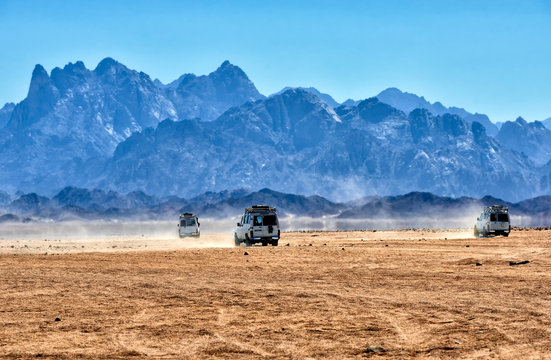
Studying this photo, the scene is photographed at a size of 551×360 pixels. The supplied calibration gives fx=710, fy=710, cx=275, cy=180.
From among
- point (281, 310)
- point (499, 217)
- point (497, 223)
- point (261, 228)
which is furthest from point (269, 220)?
point (281, 310)

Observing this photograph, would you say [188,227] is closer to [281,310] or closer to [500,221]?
[500,221]

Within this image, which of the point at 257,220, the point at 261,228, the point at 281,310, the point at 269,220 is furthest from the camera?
the point at 269,220

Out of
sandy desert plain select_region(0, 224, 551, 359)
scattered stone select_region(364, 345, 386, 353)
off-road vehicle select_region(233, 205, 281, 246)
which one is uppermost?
off-road vehicle select_region(233, 205, 281, 246)

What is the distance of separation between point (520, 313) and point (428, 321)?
2.60 m

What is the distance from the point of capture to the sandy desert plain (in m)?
15.0

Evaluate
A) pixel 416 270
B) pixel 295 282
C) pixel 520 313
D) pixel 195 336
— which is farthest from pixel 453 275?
pixel 195 336

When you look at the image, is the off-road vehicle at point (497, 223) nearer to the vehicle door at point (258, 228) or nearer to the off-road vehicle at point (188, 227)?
the vehicle door at point (258, 228)

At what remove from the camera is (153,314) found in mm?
19094

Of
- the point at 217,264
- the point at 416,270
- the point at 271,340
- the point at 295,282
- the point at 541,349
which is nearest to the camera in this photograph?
the point at 541,349

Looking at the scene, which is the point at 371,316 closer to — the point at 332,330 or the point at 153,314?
the point at 332,330

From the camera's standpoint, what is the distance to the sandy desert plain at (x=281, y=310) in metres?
15.0

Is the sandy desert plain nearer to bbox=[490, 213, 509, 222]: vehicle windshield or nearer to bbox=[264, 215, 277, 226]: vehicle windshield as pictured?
bbox=[264, 215, 277, 226]: vehicle windshield

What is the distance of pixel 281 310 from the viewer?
63.8ft

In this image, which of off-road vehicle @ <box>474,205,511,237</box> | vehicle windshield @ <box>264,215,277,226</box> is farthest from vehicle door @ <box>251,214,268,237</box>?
off-road vehicle @ <box>474,205,511,237</box>
